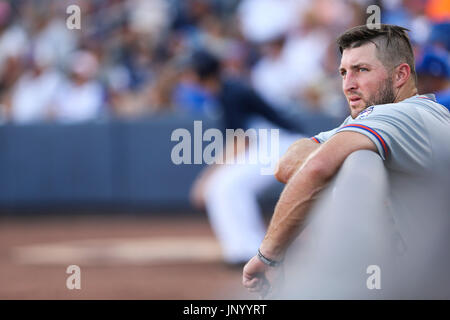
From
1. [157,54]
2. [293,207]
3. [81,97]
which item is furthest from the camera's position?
[157,54]

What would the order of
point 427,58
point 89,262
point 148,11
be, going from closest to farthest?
point 427,58 → point 89,262 → point 148,11

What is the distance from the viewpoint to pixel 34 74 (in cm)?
1291

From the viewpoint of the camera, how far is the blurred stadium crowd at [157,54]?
36.9 feet

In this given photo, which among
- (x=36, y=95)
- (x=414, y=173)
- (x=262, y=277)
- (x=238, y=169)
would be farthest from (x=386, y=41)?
(x=36, y=95)

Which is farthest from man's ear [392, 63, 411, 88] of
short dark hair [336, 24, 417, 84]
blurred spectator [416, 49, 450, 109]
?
blurred spectator [416, 49, 450, 109]

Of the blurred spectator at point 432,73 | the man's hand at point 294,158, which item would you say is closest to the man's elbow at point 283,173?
the man's hand at point 294,158

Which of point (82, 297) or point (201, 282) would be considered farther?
point (201, 282)

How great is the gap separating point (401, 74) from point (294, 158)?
43 centimetres

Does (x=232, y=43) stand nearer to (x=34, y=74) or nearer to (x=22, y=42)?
(x=34, y=74)

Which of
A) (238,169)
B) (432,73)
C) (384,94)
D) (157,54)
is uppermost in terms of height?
(157,54)

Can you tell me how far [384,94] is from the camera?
2.47 meters

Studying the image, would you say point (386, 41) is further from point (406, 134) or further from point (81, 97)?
point (81, 97)

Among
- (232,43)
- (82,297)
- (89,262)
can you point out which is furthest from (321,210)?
(232,43)
